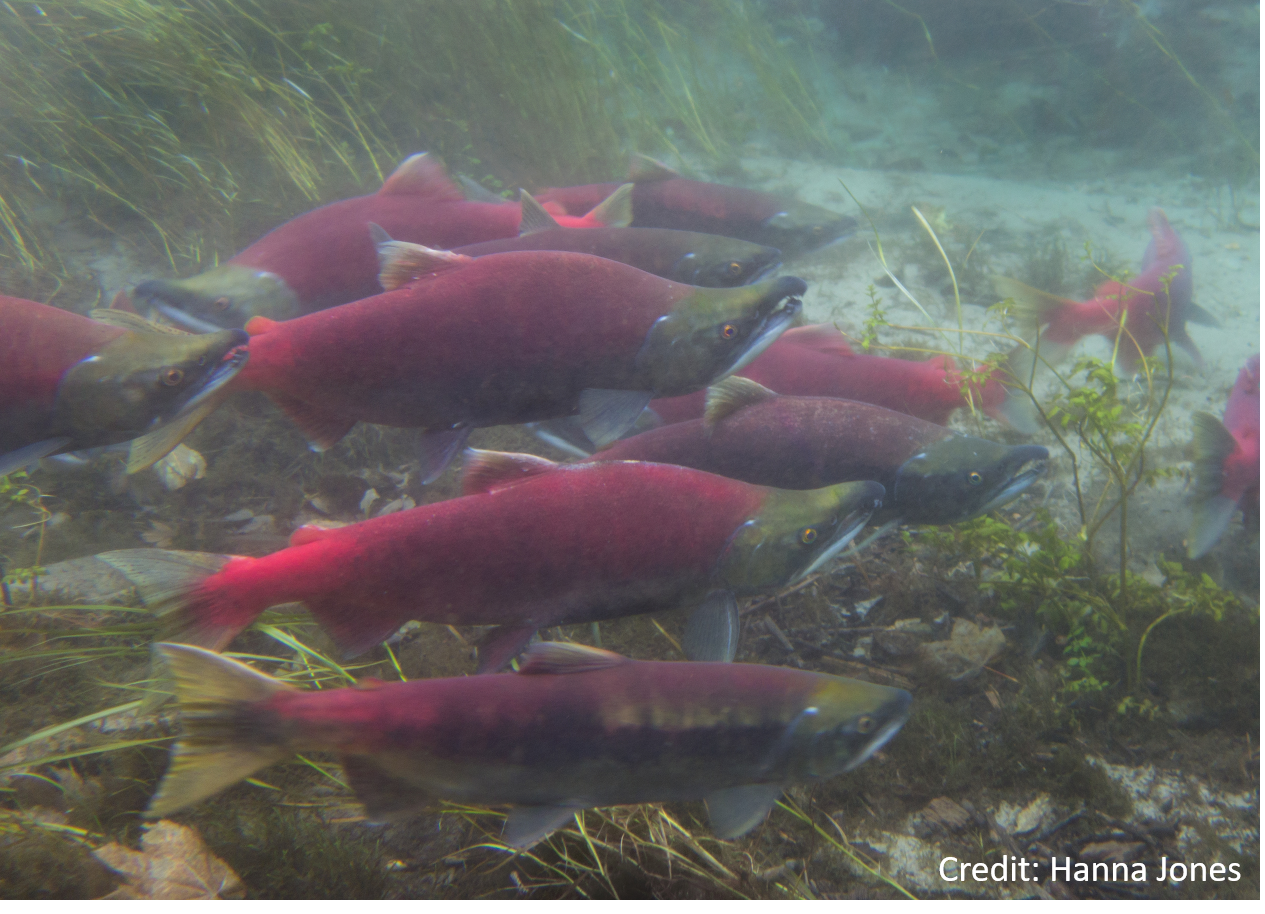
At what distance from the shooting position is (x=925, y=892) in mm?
2031

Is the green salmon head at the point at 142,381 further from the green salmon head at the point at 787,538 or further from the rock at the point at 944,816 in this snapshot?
the rock at the point at 944,816

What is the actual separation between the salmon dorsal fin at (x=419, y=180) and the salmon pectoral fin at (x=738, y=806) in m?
3.60

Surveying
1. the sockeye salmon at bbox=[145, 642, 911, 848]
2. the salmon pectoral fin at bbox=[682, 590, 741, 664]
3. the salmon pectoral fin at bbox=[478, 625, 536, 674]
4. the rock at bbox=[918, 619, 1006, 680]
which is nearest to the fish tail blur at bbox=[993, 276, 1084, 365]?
the rock at bbox=[918, 619, 1006, 680]

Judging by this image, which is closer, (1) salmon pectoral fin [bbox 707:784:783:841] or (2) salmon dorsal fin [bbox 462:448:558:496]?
(1) salmon pectoral fin [bbox 707:784:783:841]

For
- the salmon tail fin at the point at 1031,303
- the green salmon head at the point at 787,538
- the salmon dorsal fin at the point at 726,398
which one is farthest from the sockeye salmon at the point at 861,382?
the salmon tail fin at the point at 1031,303

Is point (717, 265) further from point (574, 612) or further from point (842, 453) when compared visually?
point (574, 612)

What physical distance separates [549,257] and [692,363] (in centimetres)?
76

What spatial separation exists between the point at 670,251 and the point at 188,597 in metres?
3.02

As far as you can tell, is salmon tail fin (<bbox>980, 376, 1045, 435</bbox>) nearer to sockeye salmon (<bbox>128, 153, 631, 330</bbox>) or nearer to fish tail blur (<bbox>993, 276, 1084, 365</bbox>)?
fish tail blur (<bbox>993, 276, 1084, 365</bbox>)

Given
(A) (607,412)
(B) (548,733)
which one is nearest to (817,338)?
(A) (607,412)

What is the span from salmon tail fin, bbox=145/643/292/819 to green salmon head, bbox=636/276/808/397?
67.3 inches

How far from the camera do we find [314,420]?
2.22 meters

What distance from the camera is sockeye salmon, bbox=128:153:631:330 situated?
9.75 feet

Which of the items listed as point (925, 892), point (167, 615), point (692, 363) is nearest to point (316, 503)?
point (167, 615)
